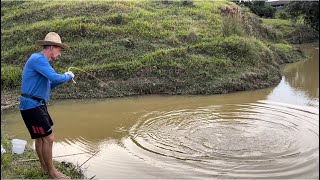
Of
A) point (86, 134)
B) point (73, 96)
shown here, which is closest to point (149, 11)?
point (73, 96)

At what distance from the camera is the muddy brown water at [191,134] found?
550 cm

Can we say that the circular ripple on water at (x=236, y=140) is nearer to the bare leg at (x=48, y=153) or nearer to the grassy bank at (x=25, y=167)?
the grassy bank at (x=25, y=167)

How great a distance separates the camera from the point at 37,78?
168 inches

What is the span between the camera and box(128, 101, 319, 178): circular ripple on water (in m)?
5.48

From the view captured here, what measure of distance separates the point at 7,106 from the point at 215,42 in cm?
581

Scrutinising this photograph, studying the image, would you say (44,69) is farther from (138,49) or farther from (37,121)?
(138,49)

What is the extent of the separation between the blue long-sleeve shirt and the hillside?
4.38 metres

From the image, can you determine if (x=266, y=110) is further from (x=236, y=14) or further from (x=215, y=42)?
(x=236, y=14)

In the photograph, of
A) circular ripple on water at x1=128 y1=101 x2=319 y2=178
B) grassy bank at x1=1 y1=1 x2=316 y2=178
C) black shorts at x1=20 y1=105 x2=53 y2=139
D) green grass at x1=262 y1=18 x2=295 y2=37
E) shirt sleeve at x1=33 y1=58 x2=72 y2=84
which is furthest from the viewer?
green grass at x1=262 y1=18 x2=295 y2=37

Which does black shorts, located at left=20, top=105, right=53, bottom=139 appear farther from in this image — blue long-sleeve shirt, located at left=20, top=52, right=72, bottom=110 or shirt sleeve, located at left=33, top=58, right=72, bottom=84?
shirt sleeve, located at left=33, top=58, right=72, bottom=84

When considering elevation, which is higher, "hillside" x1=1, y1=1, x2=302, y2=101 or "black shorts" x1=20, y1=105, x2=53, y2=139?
"hillside" x1=1, y1=1, x2=302, y2=101

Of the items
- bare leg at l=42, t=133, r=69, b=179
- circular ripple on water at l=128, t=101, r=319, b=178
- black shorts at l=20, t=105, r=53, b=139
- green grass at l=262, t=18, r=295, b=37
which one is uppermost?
green grass at l=262, t=18, r=295, b=37

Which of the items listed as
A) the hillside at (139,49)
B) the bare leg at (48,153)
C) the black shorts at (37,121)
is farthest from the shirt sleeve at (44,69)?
the hillside at (139,49)

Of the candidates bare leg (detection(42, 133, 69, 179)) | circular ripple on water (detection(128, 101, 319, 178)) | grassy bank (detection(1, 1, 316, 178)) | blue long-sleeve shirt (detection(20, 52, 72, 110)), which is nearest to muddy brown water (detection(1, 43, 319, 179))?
circular ripple on water (detection(128, 101, 319, 178))
